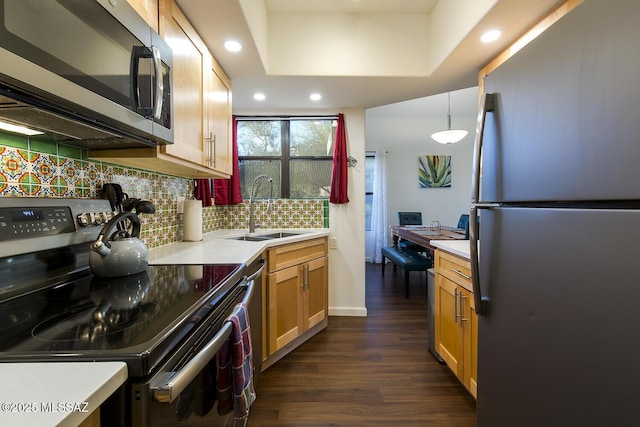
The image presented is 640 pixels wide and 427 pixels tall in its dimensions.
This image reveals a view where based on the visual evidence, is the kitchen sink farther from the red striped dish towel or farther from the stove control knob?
the red striped dish towel

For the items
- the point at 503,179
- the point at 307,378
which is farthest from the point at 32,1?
the point at 307,378

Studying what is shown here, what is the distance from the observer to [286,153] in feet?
9.84

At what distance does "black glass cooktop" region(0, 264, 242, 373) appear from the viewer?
0.52m

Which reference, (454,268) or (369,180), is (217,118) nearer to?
(454,268)

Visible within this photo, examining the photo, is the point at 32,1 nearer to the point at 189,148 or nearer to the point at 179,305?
the point at 179,305

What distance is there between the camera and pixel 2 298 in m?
0.77

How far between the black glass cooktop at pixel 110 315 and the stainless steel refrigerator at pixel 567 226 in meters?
0.91

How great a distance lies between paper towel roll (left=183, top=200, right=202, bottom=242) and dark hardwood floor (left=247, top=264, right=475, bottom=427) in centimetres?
108

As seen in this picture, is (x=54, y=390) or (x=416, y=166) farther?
(x=416, y=166)

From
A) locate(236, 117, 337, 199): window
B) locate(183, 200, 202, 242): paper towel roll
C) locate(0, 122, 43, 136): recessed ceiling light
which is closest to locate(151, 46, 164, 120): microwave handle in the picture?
locate(0, 122, 43, 136): recessed ceiling light

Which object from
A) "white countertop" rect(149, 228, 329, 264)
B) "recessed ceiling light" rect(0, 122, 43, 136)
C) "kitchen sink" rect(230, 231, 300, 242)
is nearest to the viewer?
"recessed ceiling light" rect(0, 122, 43, 136)

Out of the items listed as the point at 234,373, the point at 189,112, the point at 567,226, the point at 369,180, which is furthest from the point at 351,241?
the point at 369,180

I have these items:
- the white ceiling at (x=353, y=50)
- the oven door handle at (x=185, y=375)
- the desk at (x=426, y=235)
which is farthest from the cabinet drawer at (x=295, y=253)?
the white ceiling at (x=353, y=50)

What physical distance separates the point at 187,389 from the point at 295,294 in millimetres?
1543
